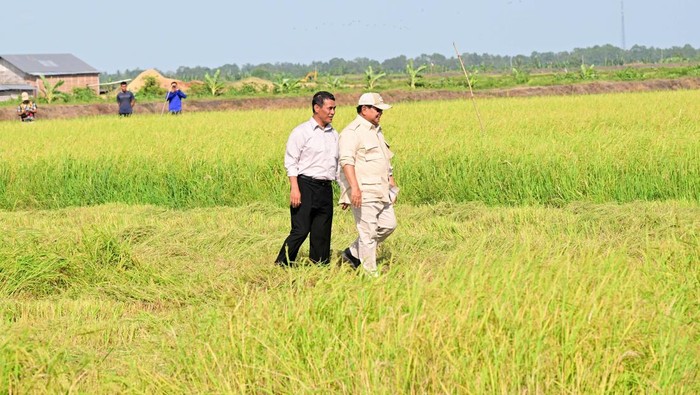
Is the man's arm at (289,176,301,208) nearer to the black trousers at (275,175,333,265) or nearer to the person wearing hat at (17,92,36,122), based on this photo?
the black trousers at (275,175,333,265)

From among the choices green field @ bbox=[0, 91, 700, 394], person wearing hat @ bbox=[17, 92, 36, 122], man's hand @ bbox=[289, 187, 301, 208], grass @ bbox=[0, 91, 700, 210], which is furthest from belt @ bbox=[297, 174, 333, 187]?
person wearing hat @ bbox=[17, 92, 36, 122]

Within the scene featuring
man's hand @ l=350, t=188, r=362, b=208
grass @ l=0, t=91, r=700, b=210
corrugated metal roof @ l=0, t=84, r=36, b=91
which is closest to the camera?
man's hand @ l=350, t=188, r=362, b=208

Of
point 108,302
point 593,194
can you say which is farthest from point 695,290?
point 593,194

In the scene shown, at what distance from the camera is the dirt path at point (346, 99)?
3203 centimetres

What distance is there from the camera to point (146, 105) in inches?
1296

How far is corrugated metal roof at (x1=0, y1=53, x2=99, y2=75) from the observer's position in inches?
1993

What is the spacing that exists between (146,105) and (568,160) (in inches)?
942

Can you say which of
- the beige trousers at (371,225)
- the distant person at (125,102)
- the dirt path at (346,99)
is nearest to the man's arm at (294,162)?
the beige trousers at (371,225)

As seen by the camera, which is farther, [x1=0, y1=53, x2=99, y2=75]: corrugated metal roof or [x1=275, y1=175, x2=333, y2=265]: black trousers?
[x1=0, y1=53, x2=99, y2=75]: corrugated metal roof

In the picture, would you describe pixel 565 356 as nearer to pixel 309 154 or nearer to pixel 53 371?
pixel 53 371

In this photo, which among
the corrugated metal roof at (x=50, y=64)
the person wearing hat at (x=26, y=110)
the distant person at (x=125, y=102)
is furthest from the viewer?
the corrugated metal roof at (x=50, y=64)

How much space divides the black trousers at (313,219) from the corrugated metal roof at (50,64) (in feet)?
149

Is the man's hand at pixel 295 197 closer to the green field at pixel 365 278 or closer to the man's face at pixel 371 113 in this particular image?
the green field at pixel 365 278

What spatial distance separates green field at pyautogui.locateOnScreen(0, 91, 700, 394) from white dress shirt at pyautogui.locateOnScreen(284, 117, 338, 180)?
789 millimetres
